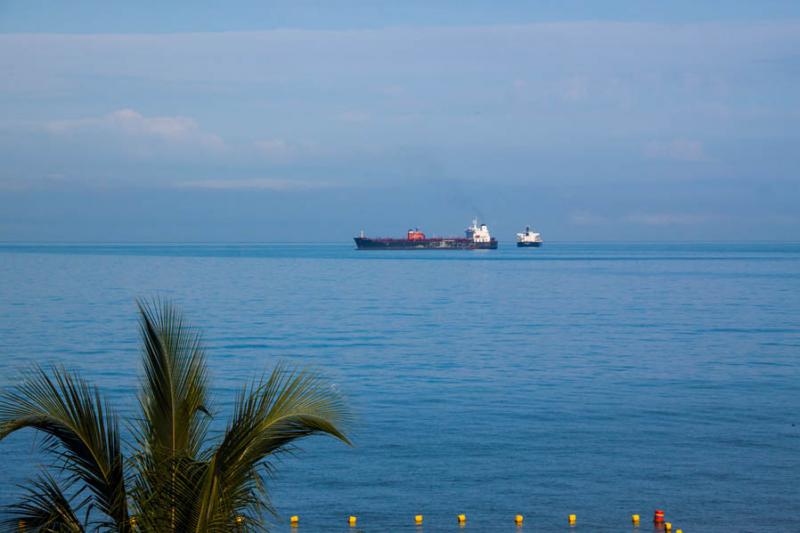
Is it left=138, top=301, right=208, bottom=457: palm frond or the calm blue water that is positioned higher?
the calm blue water

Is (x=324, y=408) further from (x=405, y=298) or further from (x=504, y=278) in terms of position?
(x=504, y=278)

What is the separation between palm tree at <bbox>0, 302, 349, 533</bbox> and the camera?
9.09 metres

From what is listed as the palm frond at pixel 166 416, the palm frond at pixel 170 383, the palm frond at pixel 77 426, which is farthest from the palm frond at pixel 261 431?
the palm frond at pixel 77 426

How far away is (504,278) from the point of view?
5059 inches

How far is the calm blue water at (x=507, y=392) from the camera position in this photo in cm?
2264

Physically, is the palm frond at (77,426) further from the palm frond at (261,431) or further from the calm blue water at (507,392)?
→ the calm blue water at (507,392)

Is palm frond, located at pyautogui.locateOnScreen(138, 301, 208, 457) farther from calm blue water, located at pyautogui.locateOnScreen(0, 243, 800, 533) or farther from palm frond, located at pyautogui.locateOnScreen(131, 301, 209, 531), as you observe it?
calm blue water, located at pyautogui.locateOnScreen(0, 243, 800, 533)

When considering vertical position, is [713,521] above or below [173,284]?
below

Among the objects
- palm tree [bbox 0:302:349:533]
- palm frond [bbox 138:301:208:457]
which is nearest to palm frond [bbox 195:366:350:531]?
palm tree [bbox 0:302:349:533]

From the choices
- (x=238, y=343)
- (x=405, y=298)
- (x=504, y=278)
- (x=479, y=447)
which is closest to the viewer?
(x=479, y=447)

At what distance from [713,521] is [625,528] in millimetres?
1986

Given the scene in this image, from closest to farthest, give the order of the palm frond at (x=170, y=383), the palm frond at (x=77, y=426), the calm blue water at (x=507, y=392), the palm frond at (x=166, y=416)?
the palm frond at (x=77, y=426), the palm frond at (x=166, y=416), the palm frond at (x=170, y=383), the calm blue water at (x=507, y=392)

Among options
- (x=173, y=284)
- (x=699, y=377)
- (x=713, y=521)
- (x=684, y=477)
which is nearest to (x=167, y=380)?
(x=713, y=521)

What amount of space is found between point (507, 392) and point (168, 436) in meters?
29.4
